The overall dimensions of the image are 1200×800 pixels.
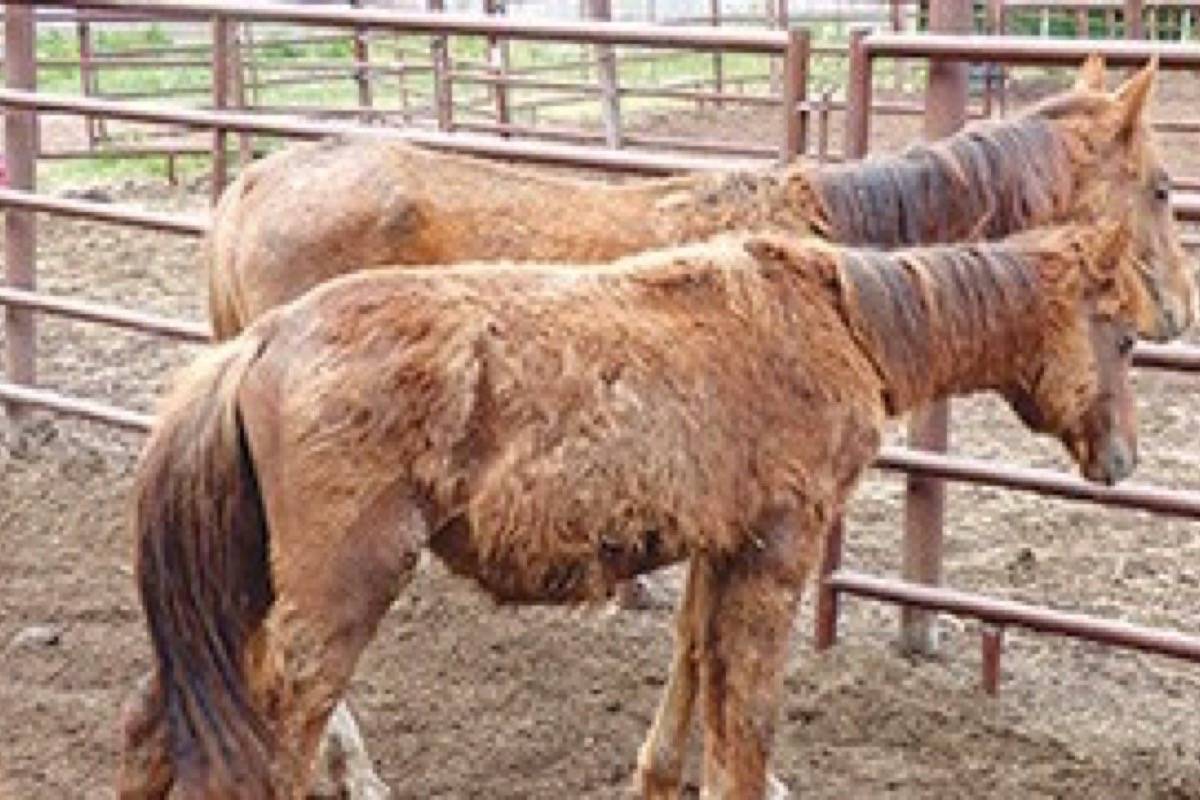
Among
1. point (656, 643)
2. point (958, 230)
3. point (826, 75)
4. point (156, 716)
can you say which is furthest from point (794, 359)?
point (826, 75)

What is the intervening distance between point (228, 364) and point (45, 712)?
1835 mm

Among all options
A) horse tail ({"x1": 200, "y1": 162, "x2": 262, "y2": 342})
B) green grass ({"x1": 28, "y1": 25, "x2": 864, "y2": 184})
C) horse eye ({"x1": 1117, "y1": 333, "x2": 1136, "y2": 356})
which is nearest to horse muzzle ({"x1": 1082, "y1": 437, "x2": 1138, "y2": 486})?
horse eye ({"x1": 1117, "y1": 333, "x2": 1136, "y2": 356})

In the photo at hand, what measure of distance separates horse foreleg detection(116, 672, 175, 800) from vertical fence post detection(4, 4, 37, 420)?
12.5 feet

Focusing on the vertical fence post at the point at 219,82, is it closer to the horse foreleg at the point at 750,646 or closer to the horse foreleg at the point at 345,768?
the horse foreleg at the point at 345,768

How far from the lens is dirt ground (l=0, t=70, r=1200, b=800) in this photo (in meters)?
4.47

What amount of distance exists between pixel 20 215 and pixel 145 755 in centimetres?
391

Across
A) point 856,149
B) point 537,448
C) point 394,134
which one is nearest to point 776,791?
point 537,448

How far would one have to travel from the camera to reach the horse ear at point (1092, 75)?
452 centimetres

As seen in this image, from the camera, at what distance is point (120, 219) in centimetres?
608

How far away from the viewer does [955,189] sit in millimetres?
4340

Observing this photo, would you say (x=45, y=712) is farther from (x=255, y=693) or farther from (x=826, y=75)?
(x=826, y=75)

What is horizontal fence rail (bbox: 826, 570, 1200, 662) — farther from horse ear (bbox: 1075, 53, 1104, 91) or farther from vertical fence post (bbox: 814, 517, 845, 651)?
horse ear (bbox: 1075, 53, 1104, 91)

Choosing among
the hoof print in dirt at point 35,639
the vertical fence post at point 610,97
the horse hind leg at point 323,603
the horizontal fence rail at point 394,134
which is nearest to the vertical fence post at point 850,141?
the horizontal fence rail at point 394,134

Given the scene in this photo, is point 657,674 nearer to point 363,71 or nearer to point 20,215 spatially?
point 20,215
